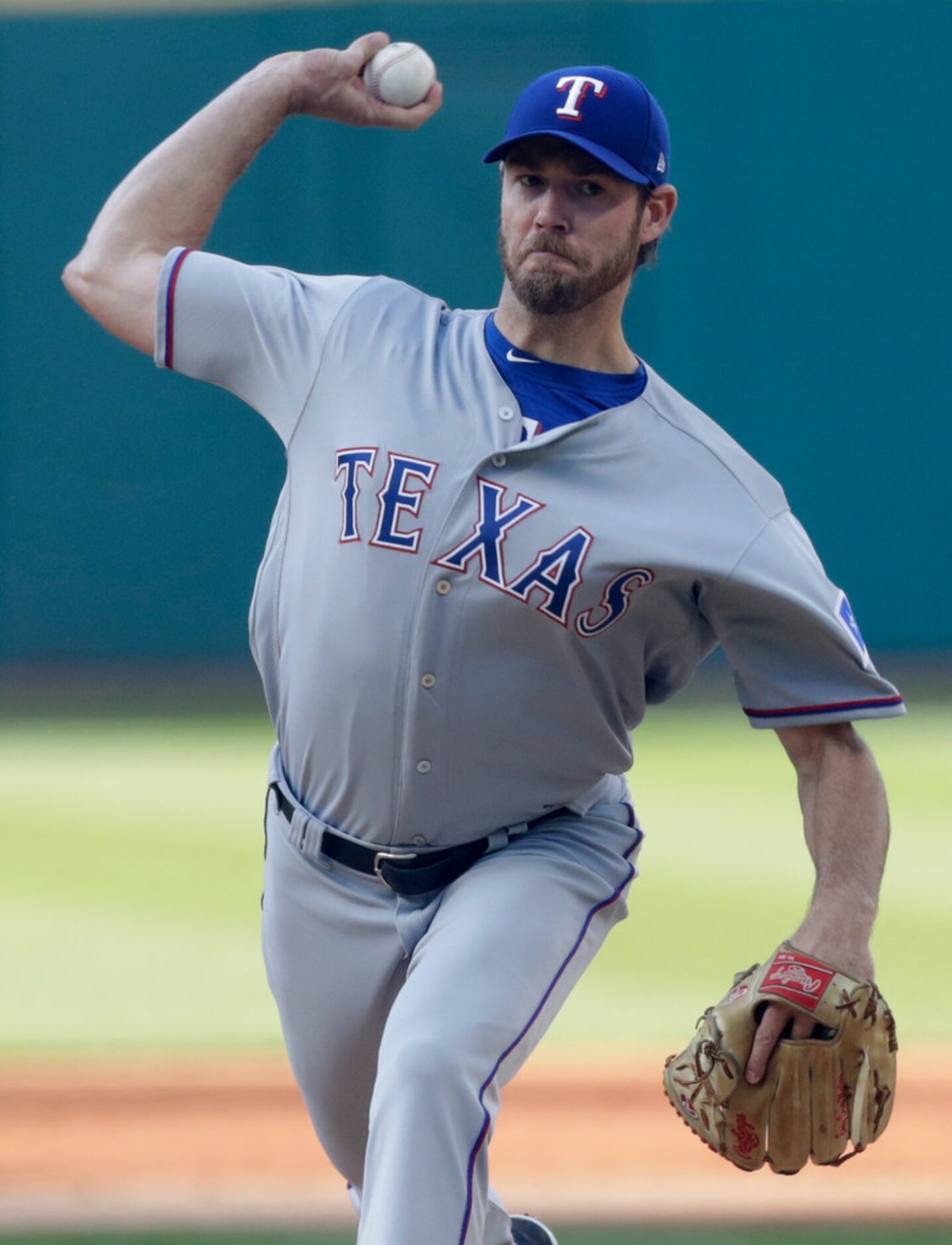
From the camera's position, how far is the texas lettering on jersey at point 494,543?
8.58 ft

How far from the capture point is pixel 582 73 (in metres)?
2.82

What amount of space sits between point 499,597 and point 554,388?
1.16ft

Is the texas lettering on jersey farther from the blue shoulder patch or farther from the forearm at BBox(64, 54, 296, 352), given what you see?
the forearm at BBox(64, 54, 296, 352)

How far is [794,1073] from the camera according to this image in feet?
8.23

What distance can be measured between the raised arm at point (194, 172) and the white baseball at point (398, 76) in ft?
0.05

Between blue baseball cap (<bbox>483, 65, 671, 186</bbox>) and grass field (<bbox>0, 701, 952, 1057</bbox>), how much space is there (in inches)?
103

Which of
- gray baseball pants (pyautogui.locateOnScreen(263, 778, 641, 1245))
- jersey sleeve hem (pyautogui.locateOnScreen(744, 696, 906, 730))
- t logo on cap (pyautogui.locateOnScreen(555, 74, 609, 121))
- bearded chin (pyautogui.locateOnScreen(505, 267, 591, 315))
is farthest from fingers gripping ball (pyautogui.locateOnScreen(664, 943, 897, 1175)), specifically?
t logo on cap (pyautogui.locateOnScreen(555, 74, 609, 121))

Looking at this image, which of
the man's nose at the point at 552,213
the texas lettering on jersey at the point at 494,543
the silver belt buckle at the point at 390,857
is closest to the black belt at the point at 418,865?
the silver belt buckle at the point at 390,857

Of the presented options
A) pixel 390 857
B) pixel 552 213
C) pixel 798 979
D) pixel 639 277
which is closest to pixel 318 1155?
pixel 390 857

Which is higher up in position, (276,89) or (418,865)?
(276,89)

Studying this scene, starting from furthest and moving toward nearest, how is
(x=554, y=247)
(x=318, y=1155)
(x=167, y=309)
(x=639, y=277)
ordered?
(x=639, y=277)
(x=318, y=1155)
(x=167, y=309)
(x=554, y=247)

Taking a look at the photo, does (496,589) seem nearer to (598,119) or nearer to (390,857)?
(390,857)

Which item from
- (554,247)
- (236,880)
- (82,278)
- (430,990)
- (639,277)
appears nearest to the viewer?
(430,990)

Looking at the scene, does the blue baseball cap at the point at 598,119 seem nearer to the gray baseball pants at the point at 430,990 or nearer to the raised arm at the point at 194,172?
the raised arm at the point at 194,172
